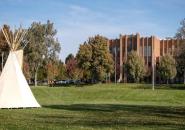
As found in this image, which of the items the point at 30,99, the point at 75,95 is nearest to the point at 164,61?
the point at 75,95

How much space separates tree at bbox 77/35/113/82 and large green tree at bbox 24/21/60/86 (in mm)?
5190

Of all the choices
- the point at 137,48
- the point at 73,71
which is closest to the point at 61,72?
the point at 73,71

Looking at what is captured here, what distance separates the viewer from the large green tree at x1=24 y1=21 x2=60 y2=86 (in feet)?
299

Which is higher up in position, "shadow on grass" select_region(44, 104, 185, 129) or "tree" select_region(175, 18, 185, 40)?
"tree" select_region(175, 18, 185, 40)

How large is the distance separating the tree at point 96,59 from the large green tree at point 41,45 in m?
5.19

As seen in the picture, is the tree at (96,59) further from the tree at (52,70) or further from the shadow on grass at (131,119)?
the shadow on grass at (131,119)

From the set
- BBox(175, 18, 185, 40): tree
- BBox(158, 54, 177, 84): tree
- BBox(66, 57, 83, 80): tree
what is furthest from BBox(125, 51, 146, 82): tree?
BBox(175, 18, 185, 40): tree

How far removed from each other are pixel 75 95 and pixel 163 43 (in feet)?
251

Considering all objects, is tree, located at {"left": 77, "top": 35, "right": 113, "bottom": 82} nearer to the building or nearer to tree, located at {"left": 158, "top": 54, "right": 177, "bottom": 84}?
tree, located at {"left": 158, "top": 54, "right": 177, "bottom": 84}

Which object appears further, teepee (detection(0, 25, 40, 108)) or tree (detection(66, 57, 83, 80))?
tree (detection(66, 57, 83, 80))

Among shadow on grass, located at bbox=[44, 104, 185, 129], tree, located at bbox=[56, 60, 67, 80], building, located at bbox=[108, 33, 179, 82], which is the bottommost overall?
shadow on grass, located at bbox=[44, 104, 185, 129]

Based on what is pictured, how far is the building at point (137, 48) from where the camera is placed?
130750mm

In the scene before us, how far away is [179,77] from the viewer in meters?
127

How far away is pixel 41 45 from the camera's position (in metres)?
91.1
